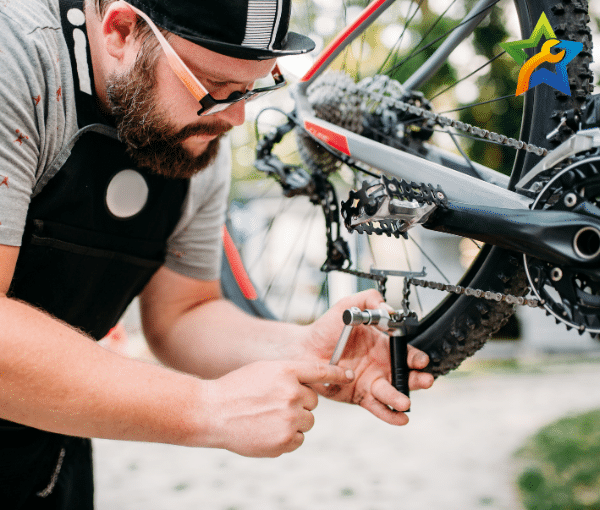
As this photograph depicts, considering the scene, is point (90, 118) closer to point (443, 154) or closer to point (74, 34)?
point (74, 34)

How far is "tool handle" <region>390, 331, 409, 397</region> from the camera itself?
76cm

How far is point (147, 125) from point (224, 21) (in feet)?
0.71

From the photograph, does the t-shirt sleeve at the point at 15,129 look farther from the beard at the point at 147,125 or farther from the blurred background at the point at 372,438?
the blurred background at the point at 372,438

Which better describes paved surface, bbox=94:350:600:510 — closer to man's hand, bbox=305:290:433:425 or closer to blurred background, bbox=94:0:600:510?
blurred background, bbox=94:0:600:510

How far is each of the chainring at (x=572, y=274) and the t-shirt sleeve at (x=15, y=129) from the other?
63 centimetres

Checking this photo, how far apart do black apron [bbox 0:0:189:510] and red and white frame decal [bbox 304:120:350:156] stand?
259mm

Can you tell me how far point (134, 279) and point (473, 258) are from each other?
23.6 inches

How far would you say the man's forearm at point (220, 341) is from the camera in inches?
37.2

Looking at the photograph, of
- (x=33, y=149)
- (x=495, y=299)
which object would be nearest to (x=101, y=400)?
(x=33, y=149)

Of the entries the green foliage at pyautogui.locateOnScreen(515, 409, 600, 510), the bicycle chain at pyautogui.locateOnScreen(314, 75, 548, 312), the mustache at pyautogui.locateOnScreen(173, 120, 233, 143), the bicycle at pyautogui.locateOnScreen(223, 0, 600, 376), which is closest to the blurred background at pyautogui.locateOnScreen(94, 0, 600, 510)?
the green foliage at pyautogui.locateOnScreen(515, 409, 600, 510)

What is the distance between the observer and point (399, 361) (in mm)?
769

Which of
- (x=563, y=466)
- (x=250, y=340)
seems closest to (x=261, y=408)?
(x=250, y=340)

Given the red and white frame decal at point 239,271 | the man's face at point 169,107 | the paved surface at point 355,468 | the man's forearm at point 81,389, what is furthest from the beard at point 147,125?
the paved surface at point 355,468

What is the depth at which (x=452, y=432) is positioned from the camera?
267cm
